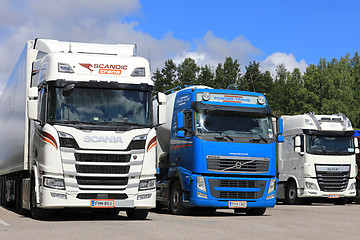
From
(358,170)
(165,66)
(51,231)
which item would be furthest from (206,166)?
(165,66)

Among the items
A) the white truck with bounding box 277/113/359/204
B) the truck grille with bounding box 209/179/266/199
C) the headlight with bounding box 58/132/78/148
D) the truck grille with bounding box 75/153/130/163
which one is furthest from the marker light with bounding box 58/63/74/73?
the white truck with bounding box 277/113/359/204

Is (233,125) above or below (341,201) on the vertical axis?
above

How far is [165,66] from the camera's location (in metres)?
76.9

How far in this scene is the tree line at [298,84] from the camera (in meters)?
65.3

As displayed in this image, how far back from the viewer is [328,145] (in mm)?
24594

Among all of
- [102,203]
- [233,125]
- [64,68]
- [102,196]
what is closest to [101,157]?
[102,196]

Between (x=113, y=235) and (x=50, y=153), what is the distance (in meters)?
3.48

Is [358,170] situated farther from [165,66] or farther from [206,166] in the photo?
[165,66]

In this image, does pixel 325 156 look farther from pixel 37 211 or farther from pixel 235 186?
pixel 37 211

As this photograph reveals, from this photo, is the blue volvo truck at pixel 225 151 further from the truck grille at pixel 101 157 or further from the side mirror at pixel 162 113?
the truck grille at pixel 101 157

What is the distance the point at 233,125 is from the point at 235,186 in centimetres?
166

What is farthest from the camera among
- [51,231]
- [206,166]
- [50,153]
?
[206,166]

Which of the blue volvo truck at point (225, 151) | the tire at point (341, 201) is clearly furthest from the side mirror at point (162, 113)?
the tire at point (341, 201)

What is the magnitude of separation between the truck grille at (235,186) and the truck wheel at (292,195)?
8.80 m
